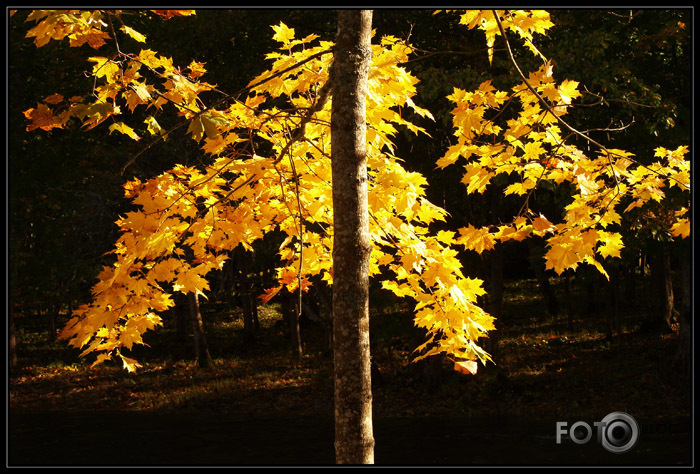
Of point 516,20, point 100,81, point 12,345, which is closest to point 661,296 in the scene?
point 516,20

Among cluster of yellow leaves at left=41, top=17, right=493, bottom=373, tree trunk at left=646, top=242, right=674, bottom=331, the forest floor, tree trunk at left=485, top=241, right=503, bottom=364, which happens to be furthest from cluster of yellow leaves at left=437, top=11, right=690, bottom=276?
tree trunk at left=646, top=242, right=674, bottom=331

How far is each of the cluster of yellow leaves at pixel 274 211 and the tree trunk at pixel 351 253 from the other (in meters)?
0.29

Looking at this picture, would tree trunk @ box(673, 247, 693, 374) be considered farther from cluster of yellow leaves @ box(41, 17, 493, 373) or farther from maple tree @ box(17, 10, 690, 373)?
cluster of yellow leaves @ box(41, 17, 493, 373)

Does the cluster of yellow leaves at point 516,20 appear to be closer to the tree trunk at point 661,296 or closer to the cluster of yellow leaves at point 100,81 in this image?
the cluster of yellow leaves at point 100,81

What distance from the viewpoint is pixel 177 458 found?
1133cm

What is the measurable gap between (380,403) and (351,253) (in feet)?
39.4

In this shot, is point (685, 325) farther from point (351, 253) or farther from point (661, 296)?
point (351, 253)

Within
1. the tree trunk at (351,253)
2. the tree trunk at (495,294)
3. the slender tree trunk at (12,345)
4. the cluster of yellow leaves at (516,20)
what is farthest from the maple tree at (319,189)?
the slender tree trunk at (12,345)

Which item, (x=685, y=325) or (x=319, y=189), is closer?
(x=319, y=189)

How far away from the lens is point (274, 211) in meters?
5.47

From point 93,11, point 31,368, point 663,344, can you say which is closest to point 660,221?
point 663,344

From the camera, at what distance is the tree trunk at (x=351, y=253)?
4277 millimetres

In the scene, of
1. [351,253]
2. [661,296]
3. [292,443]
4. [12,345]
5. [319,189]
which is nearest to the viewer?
[351,253]

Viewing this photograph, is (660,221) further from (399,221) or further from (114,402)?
(114,402)
